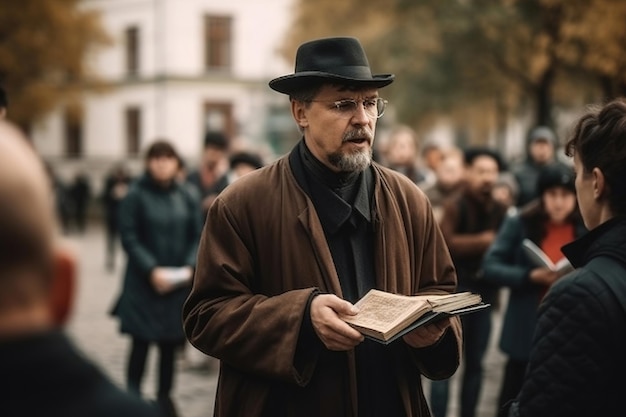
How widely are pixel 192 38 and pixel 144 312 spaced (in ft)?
120

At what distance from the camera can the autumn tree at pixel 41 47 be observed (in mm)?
31469

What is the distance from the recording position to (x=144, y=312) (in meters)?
7.19

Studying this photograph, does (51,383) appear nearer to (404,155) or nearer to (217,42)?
(404,155)

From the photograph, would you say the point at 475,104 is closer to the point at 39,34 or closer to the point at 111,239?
the point at 111,239

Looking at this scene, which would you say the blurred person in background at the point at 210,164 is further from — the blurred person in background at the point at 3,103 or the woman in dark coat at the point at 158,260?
the blurred person in background at the point at 3,103

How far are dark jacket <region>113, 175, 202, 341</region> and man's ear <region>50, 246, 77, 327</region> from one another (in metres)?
5.62

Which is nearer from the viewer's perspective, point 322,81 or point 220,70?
point 322,81

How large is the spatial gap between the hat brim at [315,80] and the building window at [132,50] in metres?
41.0

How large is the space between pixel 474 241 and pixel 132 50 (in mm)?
38700

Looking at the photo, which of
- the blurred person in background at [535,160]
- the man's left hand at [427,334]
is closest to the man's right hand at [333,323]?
the man's left hand at [427,334]

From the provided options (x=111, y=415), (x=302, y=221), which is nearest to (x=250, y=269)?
(x=302, y=221)

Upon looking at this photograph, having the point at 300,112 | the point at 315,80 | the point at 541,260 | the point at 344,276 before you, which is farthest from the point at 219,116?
the point at 344,276

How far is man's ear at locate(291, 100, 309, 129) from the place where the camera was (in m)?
3.69

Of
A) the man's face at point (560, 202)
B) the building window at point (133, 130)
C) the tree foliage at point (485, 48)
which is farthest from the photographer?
the building window at point (133, 130)
